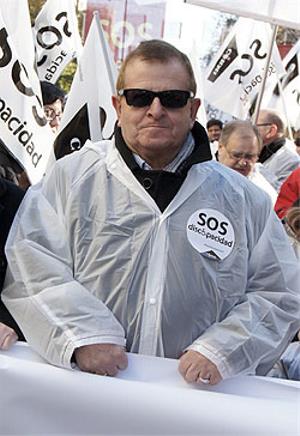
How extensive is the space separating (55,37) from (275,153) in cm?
219

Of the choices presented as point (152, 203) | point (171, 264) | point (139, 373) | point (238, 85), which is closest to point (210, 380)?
point (139, 373)

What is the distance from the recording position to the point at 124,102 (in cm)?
210

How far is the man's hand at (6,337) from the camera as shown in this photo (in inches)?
80.1

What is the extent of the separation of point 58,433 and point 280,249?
0.79 m

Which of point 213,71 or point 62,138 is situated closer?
point 62,138

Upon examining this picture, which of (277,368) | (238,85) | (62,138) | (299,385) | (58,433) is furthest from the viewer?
(238,85)

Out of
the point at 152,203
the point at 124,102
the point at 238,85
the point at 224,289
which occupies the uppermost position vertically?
the point at 124,102

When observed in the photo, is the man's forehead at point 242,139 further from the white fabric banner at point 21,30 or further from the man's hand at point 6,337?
the man's hand at point 6,337

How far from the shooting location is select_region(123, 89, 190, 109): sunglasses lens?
2045mm

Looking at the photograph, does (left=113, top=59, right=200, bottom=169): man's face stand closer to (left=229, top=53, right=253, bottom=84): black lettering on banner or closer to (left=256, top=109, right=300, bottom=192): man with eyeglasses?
(left=256, top=109, right=300, bottom=192): man with eyeglasses

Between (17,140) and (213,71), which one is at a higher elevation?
(17,140)

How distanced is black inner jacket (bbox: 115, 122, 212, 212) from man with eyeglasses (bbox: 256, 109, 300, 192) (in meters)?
3.56

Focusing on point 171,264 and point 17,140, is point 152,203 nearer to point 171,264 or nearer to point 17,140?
point 171,264

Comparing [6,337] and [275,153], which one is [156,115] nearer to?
[6,337]
